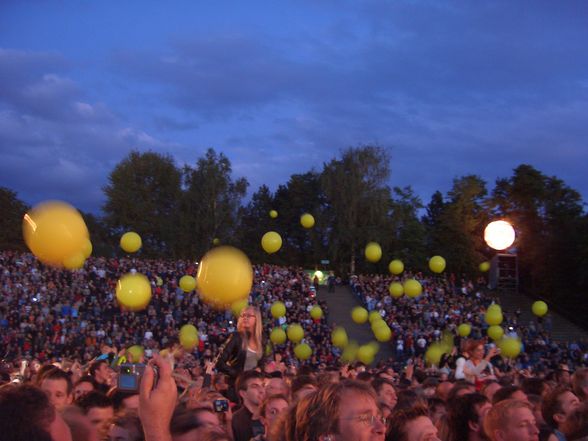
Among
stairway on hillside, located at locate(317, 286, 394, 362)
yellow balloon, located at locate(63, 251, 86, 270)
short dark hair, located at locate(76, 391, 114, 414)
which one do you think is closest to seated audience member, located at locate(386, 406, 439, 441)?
short dark hair, located at locate(76, 391, 114, 414)

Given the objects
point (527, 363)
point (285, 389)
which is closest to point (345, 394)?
point (285, 389)

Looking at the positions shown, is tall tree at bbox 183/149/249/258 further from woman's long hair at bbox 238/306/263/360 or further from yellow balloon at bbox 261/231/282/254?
woman's long hair at bbox 238/306/263/360

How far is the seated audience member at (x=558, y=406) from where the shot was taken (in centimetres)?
503

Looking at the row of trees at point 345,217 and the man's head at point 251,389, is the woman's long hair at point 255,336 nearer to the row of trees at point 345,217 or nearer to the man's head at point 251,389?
the man's head at point 251,389

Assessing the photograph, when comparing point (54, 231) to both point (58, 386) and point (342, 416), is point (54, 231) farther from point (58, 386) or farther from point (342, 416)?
point (342, 416)

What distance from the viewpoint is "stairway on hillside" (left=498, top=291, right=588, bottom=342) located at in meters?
29.6

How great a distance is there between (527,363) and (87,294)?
15.6 meters

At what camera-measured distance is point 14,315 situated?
73.8ft

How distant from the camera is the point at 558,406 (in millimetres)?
5086

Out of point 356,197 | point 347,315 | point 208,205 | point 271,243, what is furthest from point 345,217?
point 271,243

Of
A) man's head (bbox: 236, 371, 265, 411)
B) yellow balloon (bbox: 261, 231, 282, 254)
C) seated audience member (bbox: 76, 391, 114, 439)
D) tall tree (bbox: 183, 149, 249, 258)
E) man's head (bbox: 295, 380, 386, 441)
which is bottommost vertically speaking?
man's head (bbox: 236, 371, 265, 411)

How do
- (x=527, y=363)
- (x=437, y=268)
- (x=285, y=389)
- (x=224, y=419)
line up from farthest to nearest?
(x=527, y=363) < (x=437, y=268) < (x=285, y=389) < (x=224, y=419)

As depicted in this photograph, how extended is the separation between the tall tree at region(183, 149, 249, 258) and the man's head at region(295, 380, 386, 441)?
151 ft

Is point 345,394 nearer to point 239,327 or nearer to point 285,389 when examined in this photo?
point 285,389
